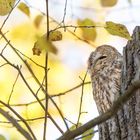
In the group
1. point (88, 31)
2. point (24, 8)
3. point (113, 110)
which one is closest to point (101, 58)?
point (88, 31)

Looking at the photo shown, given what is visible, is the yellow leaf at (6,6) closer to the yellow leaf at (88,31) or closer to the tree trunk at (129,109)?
the yellow leaf at (88,31)

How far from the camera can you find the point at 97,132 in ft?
7.54

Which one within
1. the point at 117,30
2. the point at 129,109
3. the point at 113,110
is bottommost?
the point at 113,110

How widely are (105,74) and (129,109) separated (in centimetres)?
47

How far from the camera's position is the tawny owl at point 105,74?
7.45ft

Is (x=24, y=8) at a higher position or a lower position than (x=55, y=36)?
higher

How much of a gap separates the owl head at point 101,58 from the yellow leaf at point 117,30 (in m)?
0.54

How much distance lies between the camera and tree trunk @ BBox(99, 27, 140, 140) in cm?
192

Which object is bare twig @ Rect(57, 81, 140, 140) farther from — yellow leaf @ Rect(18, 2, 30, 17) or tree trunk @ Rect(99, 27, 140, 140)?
yellow leaf @ Rect(18, 2, 30, 17)

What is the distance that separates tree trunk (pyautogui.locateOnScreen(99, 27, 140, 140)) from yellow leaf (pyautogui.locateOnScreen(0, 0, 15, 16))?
1.64ft

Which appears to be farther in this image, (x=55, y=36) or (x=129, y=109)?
(x=55, y=36)

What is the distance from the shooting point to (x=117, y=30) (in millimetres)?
1879

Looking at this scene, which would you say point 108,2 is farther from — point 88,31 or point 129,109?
point 129,109

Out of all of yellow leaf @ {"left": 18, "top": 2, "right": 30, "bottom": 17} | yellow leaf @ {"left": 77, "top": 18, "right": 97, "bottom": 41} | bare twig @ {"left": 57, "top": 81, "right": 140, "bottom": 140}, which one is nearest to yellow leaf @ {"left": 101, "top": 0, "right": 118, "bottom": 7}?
yellow leaf @ {"left": 77, "top": 18, "right": 97, "bottom": 41}
